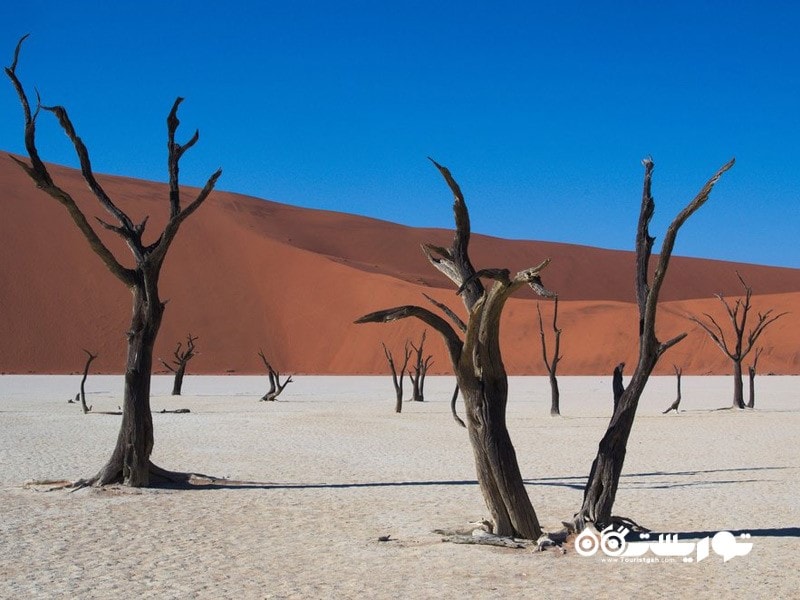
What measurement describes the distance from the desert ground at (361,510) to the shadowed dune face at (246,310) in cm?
3414

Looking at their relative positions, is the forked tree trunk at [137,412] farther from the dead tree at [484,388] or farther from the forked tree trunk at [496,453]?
the forked tree trunk at [496,453]

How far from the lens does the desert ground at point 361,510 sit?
6.83 m

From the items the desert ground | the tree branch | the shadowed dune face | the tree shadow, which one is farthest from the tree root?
the shadowed dune face

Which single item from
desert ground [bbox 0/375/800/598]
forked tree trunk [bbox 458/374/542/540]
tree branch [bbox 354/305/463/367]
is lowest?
desert ground [bbox 0/375/800/598]

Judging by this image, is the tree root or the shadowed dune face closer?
the tree root

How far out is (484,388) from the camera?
7855 mm

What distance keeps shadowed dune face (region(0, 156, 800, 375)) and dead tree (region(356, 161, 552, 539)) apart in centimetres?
4334

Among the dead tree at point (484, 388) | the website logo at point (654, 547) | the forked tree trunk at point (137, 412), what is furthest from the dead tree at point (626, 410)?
the forked tree trunk at point (137, 412)

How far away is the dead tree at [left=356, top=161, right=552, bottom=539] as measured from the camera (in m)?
7.72

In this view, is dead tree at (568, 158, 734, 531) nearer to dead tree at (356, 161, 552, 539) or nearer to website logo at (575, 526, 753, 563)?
website logo at (575, 526, 753, 563)

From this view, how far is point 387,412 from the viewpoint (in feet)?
83.2

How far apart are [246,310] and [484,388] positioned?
59589 millimetres

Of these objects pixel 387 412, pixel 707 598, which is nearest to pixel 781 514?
pixel 707 598

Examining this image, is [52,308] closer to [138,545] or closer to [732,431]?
[732,431]
